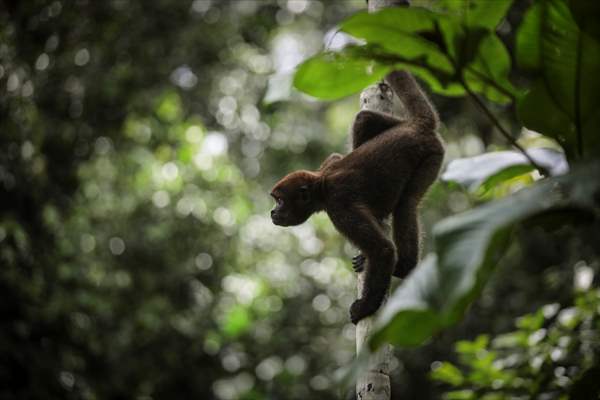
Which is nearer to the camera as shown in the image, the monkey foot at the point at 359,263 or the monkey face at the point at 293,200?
the monkey foot at the point at 359,263

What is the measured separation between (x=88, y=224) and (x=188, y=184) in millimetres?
1774

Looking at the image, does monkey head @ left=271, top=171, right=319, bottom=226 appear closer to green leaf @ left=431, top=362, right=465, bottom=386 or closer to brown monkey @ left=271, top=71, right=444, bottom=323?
brown monkey @ left=271, top=71, right=444, bottom=323

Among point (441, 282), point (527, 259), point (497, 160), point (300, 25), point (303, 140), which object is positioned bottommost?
point (527, 259)

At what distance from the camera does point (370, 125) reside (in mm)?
4617

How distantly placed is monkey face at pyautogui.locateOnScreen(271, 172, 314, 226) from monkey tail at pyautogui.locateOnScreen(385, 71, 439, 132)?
0.89 metres

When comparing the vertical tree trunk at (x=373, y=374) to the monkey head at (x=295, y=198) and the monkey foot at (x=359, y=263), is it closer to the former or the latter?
the monkey foot at (x=359, y=263)

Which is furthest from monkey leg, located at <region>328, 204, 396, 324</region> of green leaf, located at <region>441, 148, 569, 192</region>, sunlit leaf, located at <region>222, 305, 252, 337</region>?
sunlit leaf, located at <region>222, 305, 252, 337</region>

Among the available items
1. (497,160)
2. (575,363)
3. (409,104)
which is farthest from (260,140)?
(497,160)

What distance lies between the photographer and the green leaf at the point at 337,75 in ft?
8.07

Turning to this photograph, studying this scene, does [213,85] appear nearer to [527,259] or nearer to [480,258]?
[527,259]

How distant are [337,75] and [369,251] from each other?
1.87m

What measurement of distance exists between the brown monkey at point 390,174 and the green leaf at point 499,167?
1445mm

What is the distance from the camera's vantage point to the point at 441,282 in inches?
62.5

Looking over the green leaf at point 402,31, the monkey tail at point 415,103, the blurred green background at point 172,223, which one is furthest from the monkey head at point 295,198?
the blurred green background at point 172,223
